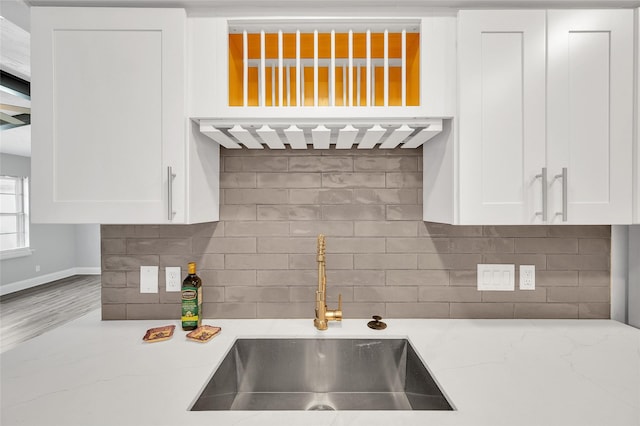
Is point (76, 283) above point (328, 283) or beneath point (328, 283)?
beneath

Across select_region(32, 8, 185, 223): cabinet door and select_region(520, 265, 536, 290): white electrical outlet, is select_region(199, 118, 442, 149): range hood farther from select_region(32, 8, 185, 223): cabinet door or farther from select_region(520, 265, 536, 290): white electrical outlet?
select_region(520, 265, 536, 290): white electrical outlet

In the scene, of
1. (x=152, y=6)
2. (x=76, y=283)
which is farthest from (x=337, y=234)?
(x=76, y=283)

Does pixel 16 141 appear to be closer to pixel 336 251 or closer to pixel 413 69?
pixel 336 251

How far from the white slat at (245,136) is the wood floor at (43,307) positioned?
3.60 meters

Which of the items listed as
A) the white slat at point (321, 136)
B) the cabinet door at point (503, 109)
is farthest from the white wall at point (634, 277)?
the white slat at point (321, 136)

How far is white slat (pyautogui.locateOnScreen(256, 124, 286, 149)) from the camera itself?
1.19 m

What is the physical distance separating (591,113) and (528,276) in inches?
29.6

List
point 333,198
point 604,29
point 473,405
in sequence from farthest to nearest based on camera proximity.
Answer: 1. point 333,198
2. point 604,29
3. point 473,405

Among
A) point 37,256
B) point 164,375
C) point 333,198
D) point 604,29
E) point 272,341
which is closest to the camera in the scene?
point 164,375

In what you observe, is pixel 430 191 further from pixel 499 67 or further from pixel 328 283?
pixel 328 283

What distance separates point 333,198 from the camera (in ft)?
5.05

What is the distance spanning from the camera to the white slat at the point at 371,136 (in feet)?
3.90

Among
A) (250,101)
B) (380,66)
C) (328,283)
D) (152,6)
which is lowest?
(328,283)

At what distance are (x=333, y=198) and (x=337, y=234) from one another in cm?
17
